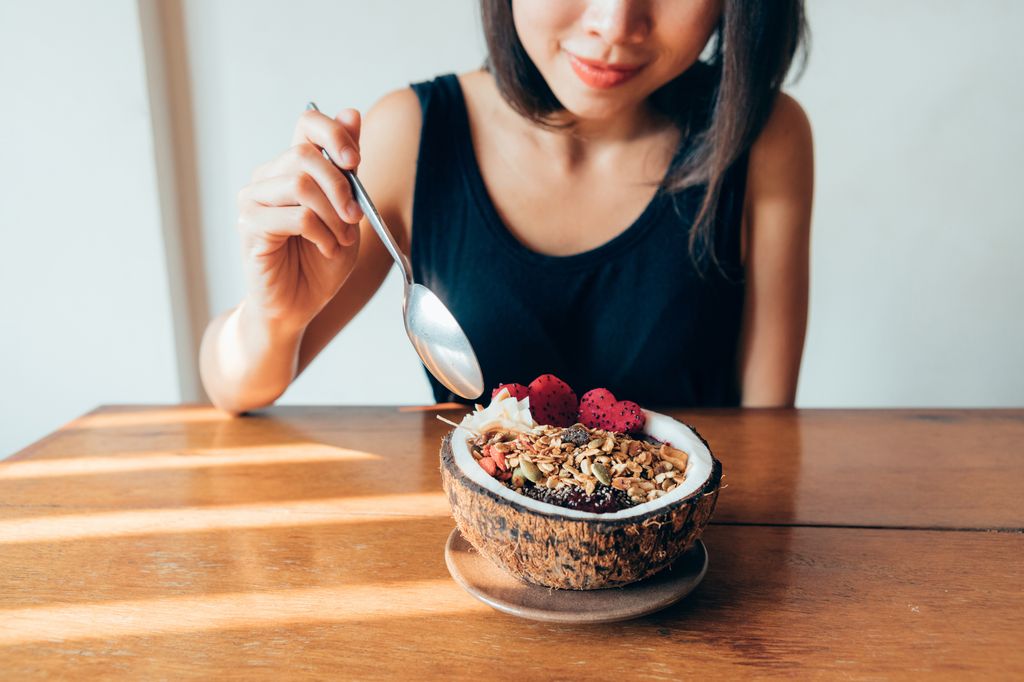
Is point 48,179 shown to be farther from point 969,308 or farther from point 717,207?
point 969,308

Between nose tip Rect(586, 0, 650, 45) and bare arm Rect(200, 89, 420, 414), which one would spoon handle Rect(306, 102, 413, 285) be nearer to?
bare arm Rect(200, 89, 420, 414)

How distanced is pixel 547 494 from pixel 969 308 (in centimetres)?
184

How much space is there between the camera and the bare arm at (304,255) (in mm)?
790

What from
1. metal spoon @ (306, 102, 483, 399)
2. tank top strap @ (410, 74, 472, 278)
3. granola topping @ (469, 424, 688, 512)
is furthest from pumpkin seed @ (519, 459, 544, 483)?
tank top strap @ (410, 74, 472, 278)

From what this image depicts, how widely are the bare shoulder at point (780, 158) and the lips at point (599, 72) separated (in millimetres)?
359

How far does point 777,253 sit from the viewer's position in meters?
1.20

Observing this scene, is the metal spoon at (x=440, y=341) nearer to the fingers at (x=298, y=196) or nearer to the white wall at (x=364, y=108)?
the fingers at (x=298, y=196)

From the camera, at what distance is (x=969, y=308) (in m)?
2.00

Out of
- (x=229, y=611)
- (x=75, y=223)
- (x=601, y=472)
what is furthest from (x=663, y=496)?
(x=75, y=223)

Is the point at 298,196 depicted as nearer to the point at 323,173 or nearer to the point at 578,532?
the point at 323,173

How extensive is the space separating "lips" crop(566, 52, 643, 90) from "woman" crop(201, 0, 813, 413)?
16 centimetres

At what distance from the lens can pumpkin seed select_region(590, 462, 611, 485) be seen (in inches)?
23.6

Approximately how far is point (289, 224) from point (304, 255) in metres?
0.13

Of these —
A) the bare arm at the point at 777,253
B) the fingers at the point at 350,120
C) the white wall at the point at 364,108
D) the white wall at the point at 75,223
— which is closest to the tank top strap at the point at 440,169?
the fingers at the point at 350,120
